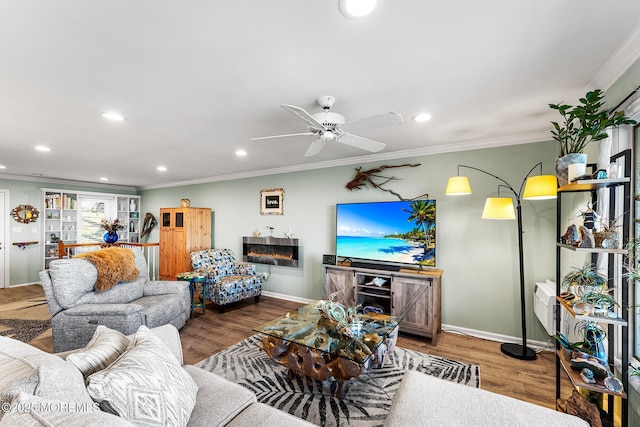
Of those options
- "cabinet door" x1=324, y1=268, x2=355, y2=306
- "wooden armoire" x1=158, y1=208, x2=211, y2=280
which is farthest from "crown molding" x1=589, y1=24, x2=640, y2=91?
"wooden armoire" x1=158, y1=208, x2=211, y2=280

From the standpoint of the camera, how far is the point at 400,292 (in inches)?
133

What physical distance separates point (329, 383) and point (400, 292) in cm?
153

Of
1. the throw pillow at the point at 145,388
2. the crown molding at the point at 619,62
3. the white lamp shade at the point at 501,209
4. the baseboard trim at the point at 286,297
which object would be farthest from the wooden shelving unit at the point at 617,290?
the baseboard trim at the point at 286,297

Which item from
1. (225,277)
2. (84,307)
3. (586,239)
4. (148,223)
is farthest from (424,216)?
Result: (148,223)

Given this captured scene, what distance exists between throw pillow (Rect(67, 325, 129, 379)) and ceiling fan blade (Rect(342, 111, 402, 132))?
1914mm

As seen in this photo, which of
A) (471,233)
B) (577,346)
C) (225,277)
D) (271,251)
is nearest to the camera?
(577,346)

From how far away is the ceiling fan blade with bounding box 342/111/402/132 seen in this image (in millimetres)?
1906

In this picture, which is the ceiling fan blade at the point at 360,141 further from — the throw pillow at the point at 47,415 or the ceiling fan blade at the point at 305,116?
the throw pillow at the point at 47,415

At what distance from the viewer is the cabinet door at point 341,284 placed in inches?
148

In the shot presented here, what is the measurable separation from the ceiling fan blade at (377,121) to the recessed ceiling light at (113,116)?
2.09 meters

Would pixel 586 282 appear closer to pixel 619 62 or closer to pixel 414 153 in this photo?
pixel 619 62

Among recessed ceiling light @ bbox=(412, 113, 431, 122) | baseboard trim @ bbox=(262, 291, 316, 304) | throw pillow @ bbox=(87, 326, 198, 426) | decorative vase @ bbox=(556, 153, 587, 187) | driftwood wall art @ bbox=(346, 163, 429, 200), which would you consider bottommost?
baseboard trim @ bbox=(262, 291, 316, 304)

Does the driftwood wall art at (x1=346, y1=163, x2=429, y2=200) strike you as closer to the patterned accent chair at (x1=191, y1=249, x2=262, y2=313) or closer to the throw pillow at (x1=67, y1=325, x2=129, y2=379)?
the patterned accent chair at (x1=191, y1=249, x2=262, y2=313)

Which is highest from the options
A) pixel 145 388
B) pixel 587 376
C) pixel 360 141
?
pixel 360 141
